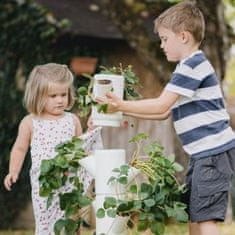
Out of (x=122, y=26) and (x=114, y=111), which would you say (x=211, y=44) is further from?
(x=114, y=111)

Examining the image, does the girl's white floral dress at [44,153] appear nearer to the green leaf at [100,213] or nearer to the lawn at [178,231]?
the green leaf at [100,213]

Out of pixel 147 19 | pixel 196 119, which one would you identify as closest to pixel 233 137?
pixel 196 119

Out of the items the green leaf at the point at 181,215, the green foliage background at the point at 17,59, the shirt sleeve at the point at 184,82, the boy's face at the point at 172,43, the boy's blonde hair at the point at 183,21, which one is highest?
the green foliage background at the point at 17,59

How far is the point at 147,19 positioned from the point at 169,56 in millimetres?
7132

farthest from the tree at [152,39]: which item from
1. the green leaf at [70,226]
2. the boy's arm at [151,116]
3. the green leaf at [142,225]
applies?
the green leaf at [142,225]

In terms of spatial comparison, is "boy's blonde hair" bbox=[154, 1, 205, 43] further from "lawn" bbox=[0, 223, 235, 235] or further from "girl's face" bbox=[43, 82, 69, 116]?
"lawn" bbox=[0, 223, 235, 235]

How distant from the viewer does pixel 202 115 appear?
168 inches

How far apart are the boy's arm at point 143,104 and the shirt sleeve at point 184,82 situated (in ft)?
0.10

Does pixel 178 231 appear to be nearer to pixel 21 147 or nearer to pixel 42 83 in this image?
pixel 21 147

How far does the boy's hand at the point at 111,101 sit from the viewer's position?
404cm

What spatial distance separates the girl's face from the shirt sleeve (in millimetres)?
969

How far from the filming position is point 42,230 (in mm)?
5059

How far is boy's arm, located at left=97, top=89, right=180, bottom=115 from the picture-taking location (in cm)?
404

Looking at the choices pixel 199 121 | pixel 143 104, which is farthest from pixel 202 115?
pixel 143 104
